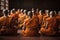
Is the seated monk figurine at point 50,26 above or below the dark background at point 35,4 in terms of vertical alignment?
below

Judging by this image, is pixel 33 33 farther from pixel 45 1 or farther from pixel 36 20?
pixel 45 1

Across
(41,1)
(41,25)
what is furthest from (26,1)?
(41,25)

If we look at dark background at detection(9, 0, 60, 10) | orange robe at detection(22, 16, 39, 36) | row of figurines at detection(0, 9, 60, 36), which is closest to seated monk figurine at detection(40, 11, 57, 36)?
row of figurines at detection(0, 9, 60, 36)

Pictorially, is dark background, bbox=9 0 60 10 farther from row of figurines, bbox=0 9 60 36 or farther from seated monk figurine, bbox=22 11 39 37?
seated monk figurine, bbox=22 11 39 37

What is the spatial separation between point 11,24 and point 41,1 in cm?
496

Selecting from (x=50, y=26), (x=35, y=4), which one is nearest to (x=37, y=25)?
(x=50, y=26)

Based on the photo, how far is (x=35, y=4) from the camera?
979cm

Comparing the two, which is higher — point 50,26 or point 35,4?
point 35,4

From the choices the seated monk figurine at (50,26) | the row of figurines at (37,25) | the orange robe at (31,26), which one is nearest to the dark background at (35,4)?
the row of figurines at (37,25)

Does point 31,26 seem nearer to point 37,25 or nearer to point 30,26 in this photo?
point 30,26

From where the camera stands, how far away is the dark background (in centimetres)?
966

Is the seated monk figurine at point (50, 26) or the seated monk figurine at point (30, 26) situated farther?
the seated monk figurine at point (50, 26)

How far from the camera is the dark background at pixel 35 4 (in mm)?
9664

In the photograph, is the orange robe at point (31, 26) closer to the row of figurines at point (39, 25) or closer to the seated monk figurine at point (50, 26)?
the row of figurines at point (39, 25)
